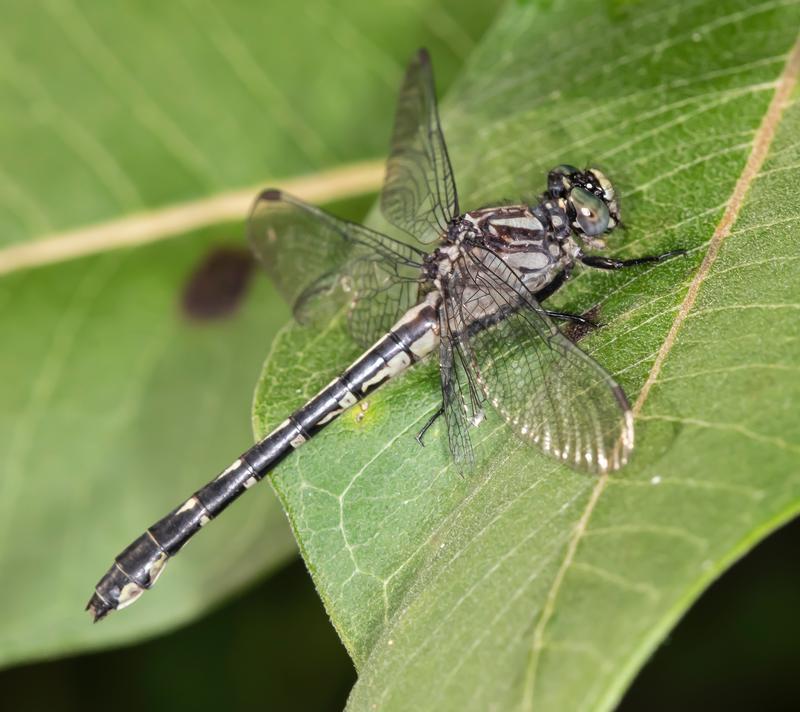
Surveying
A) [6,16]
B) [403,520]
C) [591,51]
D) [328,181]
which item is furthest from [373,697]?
[6,16]

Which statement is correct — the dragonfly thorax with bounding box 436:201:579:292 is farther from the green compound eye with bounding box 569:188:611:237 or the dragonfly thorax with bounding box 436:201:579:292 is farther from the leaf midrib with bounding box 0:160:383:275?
the leaf midrib with bounding box 0:160:383:275

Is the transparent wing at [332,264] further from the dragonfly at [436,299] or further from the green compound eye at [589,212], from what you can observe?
the green compound eye at [589,212]

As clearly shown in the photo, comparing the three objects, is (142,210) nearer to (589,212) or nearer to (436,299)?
(436,299)

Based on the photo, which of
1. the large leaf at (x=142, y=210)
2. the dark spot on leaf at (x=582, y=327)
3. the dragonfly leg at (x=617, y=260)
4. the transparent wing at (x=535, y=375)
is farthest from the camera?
the large leaf at (x=142, y=210)

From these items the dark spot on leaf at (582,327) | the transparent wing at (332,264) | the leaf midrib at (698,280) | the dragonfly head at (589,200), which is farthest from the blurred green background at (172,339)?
the leaf midrib at (698,280)

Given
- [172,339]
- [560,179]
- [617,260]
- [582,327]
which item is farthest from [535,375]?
[172,339]

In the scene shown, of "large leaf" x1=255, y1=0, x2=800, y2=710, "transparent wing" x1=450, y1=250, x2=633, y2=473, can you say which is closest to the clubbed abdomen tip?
"large leaf" x1=255, y1=0, x2=800, y2=710
